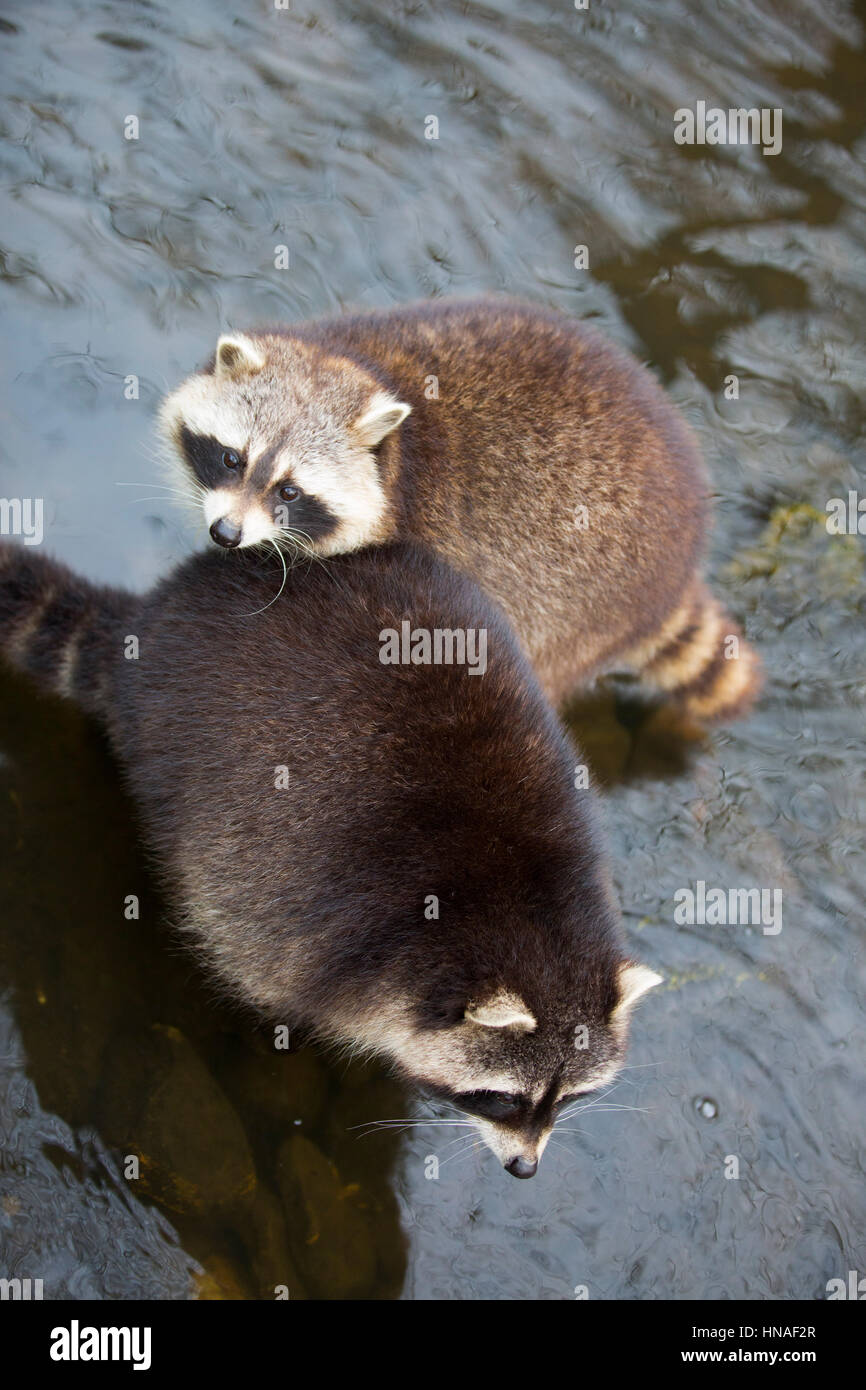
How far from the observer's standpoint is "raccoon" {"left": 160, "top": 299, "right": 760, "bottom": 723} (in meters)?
4.90

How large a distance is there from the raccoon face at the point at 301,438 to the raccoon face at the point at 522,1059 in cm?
187

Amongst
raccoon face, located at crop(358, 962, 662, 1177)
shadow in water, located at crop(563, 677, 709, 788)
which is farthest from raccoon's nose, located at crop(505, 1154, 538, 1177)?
shadow in water, located at crop(563, 677, 709, 788)

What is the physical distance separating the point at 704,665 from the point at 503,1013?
261 centimetres

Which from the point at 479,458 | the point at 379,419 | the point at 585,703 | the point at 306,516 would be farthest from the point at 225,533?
the point at 585,703

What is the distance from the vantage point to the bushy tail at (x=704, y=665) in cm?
592

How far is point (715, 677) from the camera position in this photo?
5984mm

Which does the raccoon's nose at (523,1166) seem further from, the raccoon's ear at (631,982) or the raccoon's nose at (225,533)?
the raccoon's nose at (225,533)

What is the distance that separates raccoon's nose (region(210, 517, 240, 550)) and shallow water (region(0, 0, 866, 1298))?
996mm

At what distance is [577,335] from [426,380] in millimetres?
776

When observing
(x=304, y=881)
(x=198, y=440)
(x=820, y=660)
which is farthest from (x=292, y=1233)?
(x=820, y=660)

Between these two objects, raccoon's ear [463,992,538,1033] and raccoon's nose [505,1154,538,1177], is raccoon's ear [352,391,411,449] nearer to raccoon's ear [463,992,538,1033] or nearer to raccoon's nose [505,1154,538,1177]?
raccoon's ear [463,992,538,1033]

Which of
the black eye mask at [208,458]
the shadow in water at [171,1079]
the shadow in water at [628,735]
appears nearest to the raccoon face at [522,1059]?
the shadow in water at [171,1079]

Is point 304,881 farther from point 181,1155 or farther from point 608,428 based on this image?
point 608,428

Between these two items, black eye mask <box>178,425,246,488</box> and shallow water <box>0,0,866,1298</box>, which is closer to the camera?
shallow water <box>0,0,866,1298</box>
